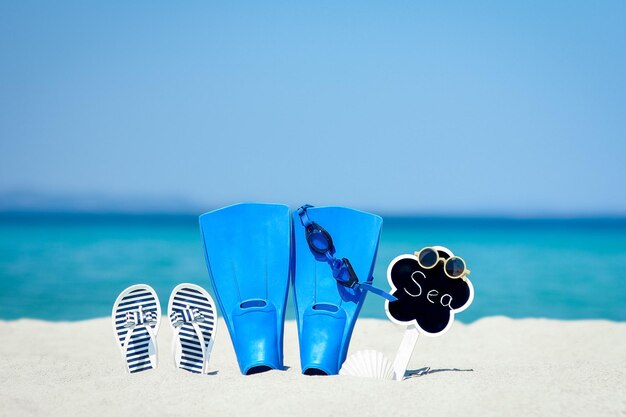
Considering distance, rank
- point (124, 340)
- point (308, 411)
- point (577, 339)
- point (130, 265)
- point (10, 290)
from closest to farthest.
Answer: point (308, 411), point (124, 340), point (577, 339), point (10, 290), point (130, 265)

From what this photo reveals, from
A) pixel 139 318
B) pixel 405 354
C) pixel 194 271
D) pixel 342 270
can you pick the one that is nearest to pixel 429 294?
pixel 405 354

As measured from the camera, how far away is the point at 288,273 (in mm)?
3477

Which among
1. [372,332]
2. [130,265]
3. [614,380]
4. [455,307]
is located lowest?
[130,265]

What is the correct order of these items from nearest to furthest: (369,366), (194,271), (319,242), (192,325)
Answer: (369,366)
(192,325)
(319,242)
(194,271)

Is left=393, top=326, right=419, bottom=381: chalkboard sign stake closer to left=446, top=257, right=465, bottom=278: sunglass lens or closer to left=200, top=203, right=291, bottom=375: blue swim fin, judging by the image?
left=446, top=257, right=465, bottom=278: sunglass lens

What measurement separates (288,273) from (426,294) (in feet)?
2.08

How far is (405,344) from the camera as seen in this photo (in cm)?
324

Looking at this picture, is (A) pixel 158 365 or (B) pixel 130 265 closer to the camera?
Result: (A) pixel 158 365

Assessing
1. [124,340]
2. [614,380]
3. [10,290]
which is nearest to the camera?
[614,380]

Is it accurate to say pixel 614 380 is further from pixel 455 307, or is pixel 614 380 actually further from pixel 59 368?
pixel 59 368

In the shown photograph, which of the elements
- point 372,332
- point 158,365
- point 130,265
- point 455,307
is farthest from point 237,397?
point 130,265

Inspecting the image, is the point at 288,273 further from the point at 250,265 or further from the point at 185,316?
the point at 185,316

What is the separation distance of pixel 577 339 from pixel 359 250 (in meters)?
2.09

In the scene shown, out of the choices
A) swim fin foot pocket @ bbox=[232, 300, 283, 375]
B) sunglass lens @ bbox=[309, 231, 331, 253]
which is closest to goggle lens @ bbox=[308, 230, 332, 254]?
sunglass lens @ bbox=[309, 231, 331, 253]
